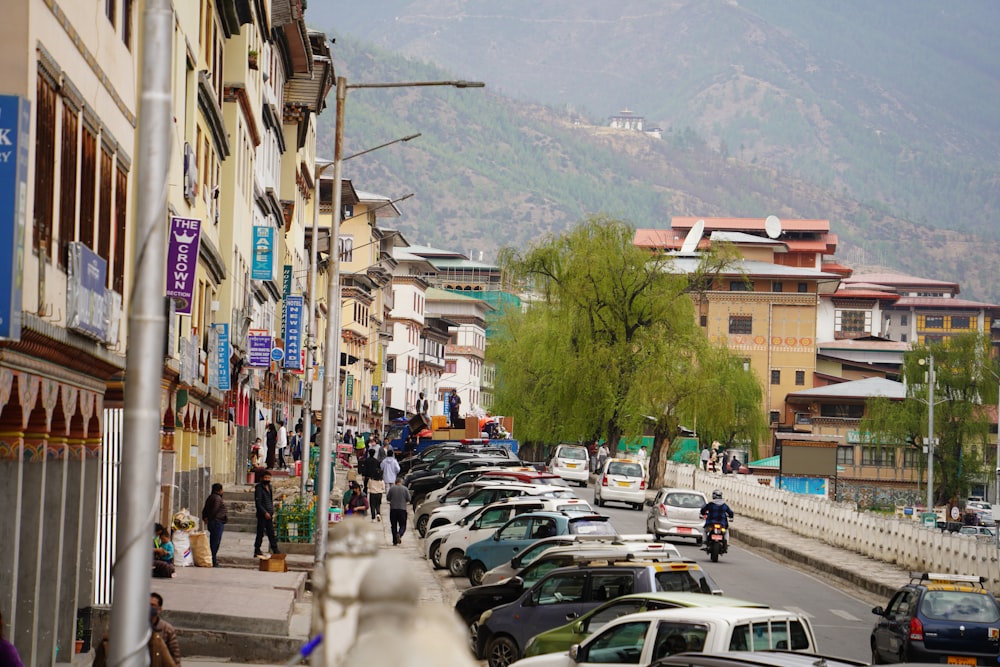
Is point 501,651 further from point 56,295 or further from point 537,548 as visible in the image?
point 56,295

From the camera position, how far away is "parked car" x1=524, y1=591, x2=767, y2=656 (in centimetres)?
1620

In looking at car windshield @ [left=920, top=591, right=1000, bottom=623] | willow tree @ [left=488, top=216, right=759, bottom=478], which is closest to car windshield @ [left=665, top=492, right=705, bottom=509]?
car windshield @ [left=920, top=591, right=1000, bottom=623]

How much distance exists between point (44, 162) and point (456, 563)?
1779cm

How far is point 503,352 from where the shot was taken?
84438mm

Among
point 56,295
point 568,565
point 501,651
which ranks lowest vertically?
point 501,651

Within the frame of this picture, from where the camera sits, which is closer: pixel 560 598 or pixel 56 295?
pixel 56 295

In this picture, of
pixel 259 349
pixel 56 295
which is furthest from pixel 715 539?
pixel 56 295

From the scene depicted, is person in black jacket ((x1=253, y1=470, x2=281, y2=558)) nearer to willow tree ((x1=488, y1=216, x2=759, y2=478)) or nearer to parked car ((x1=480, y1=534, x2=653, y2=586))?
parked car ((x1=480, y1=534, x2=653, y2=586))

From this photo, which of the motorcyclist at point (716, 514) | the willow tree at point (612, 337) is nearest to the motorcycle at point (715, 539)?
the motorcyclist at point (716, 514)

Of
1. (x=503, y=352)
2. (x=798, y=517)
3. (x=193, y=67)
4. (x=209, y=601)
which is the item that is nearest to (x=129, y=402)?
(x=209, y=601)

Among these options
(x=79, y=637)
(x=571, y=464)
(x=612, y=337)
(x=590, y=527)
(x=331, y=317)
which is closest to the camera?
(x=79, y=637)

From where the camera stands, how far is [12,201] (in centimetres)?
1208

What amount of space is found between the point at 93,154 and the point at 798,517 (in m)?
37.0

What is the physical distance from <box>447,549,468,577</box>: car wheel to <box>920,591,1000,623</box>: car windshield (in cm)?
1194
